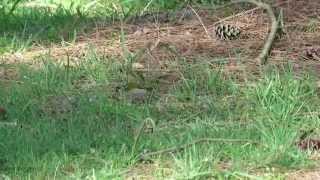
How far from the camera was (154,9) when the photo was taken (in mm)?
5984

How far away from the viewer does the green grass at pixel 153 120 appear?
3.03m

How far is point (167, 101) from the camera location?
392 centimetres

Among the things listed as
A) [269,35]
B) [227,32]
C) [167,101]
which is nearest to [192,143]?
[167,101]

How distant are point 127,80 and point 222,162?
121 cm

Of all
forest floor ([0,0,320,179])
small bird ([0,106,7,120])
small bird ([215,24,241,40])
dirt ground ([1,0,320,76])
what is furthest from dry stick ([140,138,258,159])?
small bird ([215,24,241,40])

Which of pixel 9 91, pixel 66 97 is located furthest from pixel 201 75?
pixel 9 91

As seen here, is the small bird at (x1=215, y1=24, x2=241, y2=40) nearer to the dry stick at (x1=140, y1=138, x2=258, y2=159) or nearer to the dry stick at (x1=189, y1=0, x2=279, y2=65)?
the dry stick at (x1=189, y1=0, x2=279, y2=65)

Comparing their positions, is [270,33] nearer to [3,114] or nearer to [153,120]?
[153,120]

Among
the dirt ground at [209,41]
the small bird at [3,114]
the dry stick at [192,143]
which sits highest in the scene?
the dirt ground at [209,41]

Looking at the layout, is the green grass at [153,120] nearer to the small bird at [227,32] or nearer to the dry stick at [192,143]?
the dry stick at [192,143]

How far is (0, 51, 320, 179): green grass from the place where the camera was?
3029 mm

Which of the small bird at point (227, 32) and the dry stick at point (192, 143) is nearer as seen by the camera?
the dry stick at point (192, 143)

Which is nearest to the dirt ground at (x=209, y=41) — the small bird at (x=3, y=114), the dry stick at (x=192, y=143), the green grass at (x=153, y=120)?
the green grass at (x=153, y=120)

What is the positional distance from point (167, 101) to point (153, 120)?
0.37 meters
